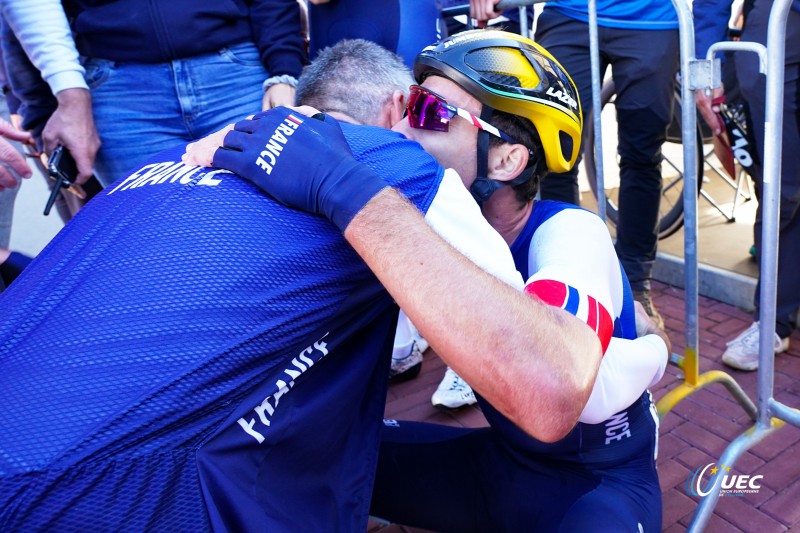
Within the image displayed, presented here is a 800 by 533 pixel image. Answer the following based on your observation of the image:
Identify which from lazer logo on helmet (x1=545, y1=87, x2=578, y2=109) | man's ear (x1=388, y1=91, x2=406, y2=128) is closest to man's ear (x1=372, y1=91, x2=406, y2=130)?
man's ear (x1=388, y1=91, x2=406, y2=128)

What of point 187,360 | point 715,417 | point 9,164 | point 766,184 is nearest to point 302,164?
point 187,360

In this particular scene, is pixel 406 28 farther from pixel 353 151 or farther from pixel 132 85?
pixel 353 151

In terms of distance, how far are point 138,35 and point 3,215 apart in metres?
1.03

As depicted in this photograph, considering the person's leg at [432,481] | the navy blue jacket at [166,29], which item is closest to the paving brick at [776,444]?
the person's leg at [432,481]

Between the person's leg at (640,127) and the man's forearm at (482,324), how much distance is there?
2.53 m

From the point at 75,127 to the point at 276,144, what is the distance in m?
1.66

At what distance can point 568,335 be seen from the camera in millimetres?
1197

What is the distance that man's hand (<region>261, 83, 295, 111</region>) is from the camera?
2.71 m

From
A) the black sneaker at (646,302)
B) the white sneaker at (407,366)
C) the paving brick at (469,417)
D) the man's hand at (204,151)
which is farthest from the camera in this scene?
the black sneaker at (646,302)

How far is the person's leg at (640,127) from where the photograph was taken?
129 inches

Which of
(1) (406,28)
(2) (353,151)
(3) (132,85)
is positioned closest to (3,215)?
(3) (132,85)

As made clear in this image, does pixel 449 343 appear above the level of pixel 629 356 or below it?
above

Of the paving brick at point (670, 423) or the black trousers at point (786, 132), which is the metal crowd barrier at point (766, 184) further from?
the black trousers at point (786, 132)

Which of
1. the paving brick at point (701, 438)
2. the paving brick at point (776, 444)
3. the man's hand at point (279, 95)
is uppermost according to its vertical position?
the man's hand at point (279, 95)
